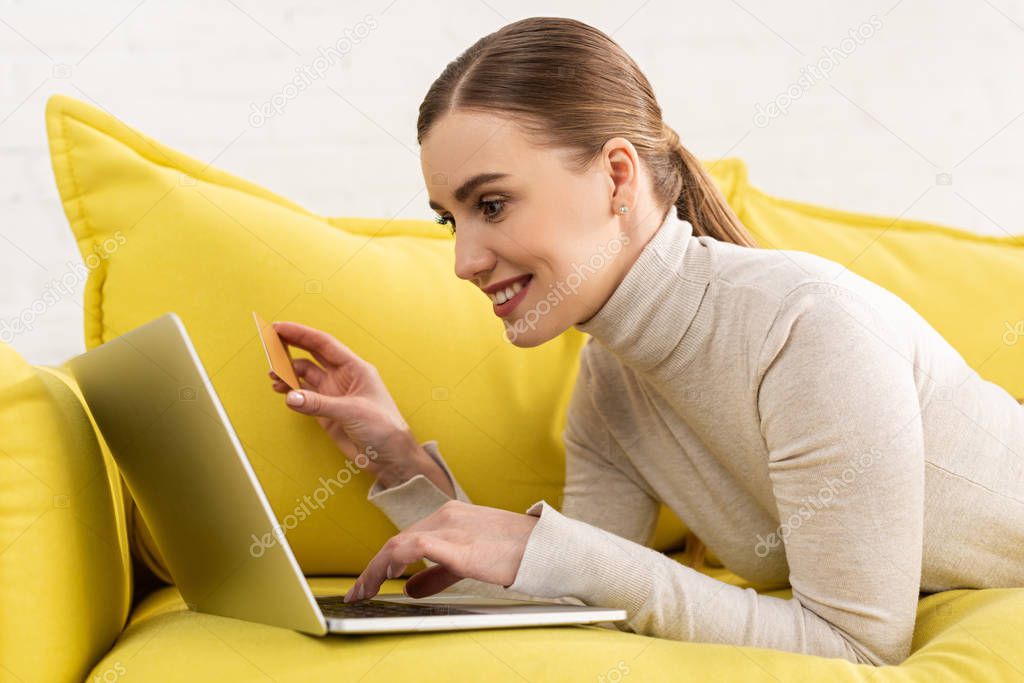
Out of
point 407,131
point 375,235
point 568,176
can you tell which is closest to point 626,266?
point 568,176

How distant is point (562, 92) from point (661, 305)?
23 cm

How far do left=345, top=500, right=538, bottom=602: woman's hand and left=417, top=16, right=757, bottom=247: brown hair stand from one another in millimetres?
355

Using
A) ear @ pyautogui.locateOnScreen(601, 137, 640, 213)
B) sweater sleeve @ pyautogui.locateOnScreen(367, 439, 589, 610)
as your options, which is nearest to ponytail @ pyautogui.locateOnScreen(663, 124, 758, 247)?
ear @ pyautogui.locateOnScreen(601, 137, 640, 213)

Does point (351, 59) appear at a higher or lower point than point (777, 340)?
higher

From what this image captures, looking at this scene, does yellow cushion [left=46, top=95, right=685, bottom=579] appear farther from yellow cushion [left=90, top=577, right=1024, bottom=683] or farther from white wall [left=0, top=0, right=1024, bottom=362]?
white wall [left=0, top=0, right=1024, bottom=362]

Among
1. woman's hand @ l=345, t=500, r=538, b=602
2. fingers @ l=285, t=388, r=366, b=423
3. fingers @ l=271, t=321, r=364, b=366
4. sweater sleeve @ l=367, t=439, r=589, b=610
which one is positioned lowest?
sweater sleeve @ l=367, t=439, r=589, b=610

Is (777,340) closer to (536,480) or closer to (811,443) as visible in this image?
(811,443)

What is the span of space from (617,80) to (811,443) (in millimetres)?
422

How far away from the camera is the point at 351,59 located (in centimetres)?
179

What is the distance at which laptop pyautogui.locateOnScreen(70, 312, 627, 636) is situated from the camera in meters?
0.70

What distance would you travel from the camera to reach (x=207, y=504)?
776 millimetres

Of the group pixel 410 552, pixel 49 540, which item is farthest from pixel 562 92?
pixel 49 540

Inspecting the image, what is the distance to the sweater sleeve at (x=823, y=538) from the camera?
0.86m

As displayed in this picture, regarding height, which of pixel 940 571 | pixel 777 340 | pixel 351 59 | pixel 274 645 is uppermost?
pixel 351 59
